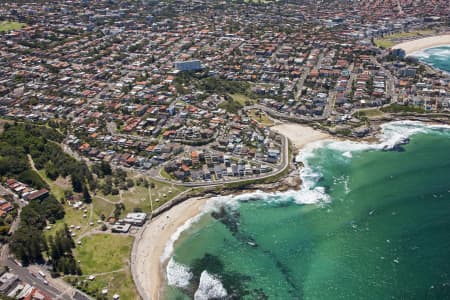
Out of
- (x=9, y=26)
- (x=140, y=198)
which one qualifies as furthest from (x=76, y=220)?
(x=9, y=26)

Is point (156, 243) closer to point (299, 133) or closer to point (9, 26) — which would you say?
point (299, 133)

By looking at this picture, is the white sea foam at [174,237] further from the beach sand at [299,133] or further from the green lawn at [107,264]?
the beach sand at [299,133]

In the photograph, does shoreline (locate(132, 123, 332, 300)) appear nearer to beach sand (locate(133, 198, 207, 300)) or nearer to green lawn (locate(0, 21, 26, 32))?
beach sand (locate(133, 198, 207, 300))

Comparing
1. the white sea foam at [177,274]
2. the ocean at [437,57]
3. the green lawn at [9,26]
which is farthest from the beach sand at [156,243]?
the green lawn at [9,26]

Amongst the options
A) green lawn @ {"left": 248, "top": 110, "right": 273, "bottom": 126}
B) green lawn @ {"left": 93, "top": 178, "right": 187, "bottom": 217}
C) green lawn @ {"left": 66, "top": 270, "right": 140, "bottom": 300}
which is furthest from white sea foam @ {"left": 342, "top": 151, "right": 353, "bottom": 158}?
green lawn @ {"left": 66, "top": 270, "right": 140, "bottom": 300}

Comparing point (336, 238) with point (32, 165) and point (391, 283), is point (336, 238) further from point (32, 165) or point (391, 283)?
point (32, 165)

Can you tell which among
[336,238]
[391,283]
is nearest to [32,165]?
[336,238]
